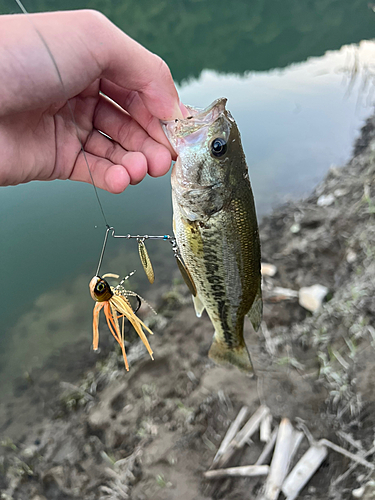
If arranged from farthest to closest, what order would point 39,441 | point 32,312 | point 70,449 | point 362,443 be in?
point 32,312, point 39,441, point 70,449, point 362,443

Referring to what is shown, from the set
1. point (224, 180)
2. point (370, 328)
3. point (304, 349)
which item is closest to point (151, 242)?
point (304, 349)

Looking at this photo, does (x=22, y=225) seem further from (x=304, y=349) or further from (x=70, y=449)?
(x=304, y=349)

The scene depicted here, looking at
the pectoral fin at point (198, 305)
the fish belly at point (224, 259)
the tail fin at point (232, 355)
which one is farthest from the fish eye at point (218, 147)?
the tail fin at point (232, 355)

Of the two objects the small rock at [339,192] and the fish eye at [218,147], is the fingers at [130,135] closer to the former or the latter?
the fish eye at [218,147]

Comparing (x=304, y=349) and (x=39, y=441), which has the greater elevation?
(x=304, y=349)

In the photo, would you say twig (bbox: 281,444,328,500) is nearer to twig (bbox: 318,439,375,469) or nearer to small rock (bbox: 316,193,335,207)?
twig (bbox: 318,439,375,469)

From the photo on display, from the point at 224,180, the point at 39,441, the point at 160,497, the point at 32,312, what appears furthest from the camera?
the point at 32,312

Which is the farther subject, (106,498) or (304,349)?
(304,349)
